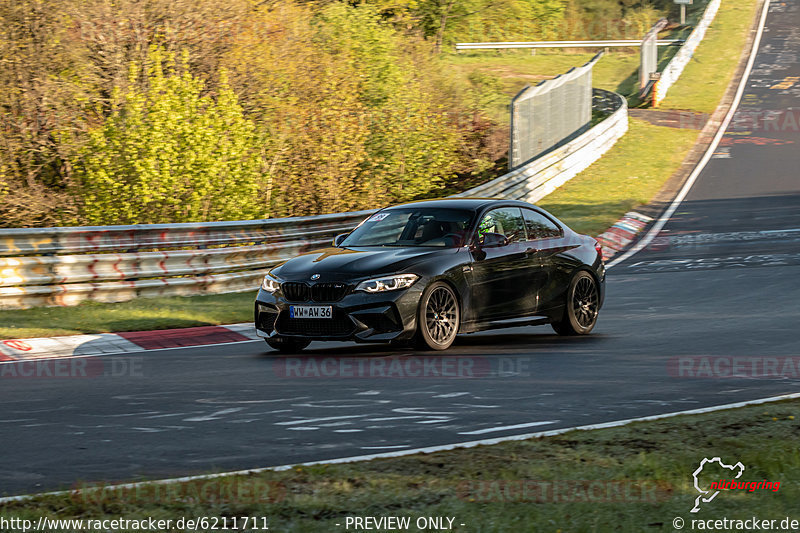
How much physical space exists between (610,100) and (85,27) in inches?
960

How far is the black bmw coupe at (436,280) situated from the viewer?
406 inches

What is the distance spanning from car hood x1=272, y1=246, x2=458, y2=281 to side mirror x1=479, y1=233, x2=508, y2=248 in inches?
16.7

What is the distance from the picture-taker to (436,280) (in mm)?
10602

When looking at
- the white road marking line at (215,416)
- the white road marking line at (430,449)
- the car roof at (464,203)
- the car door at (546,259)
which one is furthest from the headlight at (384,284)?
the white road marking line at (430,449)

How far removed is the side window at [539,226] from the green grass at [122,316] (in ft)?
13.2

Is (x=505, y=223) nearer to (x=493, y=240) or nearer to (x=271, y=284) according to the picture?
(x=493, y=240)

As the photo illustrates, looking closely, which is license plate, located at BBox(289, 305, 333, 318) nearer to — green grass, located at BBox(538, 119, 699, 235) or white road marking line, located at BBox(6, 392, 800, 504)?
white road marking line, located at BBox(6, 392, 800, 504)

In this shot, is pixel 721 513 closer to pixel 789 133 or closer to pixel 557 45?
pixel 789 133

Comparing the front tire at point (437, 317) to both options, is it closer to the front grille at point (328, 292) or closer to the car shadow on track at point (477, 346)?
the car shadow on track at point (477, 346)

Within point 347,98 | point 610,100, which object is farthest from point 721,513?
point 610,100

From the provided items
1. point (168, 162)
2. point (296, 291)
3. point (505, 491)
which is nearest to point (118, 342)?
point (296, 291)

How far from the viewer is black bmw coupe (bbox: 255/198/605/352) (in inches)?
406

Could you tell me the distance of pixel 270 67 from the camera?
82.1ft

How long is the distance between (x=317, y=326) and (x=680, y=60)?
4554cm
